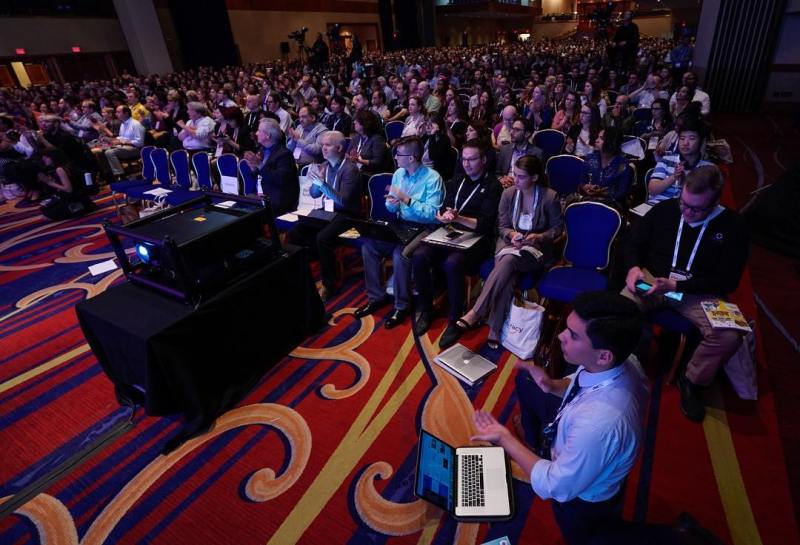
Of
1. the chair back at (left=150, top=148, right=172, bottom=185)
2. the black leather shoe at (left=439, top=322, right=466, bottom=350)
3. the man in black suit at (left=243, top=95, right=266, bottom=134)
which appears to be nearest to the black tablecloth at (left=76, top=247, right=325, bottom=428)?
the black leather shoe at (left=439, top=322, right=466, bottom=350)

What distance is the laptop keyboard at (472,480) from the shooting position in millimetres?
1894

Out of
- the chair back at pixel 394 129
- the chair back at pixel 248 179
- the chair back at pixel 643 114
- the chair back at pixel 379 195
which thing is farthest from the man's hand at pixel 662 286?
the chair back at pixel 394 129

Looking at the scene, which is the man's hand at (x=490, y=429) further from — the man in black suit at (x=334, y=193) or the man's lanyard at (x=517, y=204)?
the man in black suit at (x=334, y=193)

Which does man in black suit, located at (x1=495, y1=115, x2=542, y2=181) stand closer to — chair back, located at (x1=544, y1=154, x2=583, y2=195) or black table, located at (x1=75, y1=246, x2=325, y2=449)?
chair back, located at (x1=544, y1=154, x2=583, y2=195)

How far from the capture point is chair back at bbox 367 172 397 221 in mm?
3965

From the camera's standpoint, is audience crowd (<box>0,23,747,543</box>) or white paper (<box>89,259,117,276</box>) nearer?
audience crowd (<box>0,23,747,543</box>)

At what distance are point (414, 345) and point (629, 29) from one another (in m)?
12.8

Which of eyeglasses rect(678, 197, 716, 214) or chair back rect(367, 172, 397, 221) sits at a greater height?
eyeglasses rect(678, 197, 716, 214)

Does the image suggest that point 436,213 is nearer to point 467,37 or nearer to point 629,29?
point 629,29

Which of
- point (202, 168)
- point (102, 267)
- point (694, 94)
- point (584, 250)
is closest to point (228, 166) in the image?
point (202, 168)

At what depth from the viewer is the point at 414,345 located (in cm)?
319

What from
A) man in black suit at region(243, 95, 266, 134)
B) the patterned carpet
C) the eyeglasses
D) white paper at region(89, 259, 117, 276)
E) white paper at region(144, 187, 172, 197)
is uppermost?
man in black suit at region(243, 95, 266, 134)

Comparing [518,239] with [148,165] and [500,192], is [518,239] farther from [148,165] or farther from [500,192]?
[148,165]

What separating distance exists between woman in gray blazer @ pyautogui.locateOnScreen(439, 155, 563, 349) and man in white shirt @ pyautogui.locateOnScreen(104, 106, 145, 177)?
7488 mm
